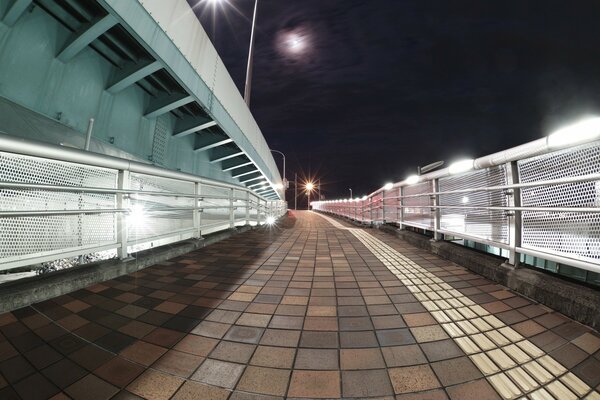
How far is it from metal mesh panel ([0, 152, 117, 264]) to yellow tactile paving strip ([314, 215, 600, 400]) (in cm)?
363

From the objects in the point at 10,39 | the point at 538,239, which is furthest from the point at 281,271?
the point at 10,39

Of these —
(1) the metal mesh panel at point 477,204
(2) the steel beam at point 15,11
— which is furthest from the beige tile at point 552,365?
(2) the steel beam at point 15,11

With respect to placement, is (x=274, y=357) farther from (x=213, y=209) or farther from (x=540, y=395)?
(x=213, y=209)

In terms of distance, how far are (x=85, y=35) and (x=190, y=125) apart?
14.8 ft

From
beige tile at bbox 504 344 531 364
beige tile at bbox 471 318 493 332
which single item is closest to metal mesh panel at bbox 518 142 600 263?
beige tile at bbox 471 318 493 332

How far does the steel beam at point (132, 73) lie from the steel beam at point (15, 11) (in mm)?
1961

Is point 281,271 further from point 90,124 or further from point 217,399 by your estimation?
point 90,124

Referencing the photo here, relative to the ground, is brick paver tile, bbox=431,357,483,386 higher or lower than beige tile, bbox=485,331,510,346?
lower

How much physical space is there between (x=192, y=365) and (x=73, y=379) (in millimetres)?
606

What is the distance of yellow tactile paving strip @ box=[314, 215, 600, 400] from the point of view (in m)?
1.26

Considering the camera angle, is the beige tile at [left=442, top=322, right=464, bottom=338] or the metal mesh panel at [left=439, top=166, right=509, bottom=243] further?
the metal mesh panel at [left=439, top=166, right=509, bottom=243]

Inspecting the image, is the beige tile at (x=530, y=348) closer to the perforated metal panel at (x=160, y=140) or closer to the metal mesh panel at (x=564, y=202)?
the metal mesh panel at (x=564, y=202)

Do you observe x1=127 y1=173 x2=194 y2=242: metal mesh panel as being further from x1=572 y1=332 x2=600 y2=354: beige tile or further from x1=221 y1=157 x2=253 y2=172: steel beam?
x1=221 y1=157 x2=253 y2=172: steel beam

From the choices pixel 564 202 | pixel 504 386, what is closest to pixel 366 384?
pixel 504 386
